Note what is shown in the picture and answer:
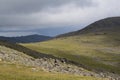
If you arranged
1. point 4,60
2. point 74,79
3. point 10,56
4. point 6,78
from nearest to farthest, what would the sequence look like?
1. point 6,78
2. point 74,79
3. point 4,60
4. point 10,56

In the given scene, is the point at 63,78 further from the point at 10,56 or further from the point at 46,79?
the point at 10,56

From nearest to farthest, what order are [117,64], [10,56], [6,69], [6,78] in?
Result: [6,78]
[6,69]
[10,56]
[117,64]

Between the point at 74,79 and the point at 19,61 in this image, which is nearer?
the point at 74,79

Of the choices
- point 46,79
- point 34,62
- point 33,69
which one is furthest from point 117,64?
point 46,79

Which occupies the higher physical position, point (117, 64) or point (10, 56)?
point (10, 56)

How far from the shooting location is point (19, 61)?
9031cm

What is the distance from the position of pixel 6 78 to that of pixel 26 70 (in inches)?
537

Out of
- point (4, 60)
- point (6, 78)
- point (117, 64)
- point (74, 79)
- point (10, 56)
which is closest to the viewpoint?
point (6, 78)

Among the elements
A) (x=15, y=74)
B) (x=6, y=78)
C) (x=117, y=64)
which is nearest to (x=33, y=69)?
(x=15, y=74)

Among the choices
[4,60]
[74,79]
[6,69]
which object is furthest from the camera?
[4,60]

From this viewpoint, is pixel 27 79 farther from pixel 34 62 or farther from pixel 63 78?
pixel 34 62

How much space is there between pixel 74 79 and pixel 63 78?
2209 mm

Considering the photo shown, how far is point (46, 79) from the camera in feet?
211

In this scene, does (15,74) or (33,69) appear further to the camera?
(33,69)
